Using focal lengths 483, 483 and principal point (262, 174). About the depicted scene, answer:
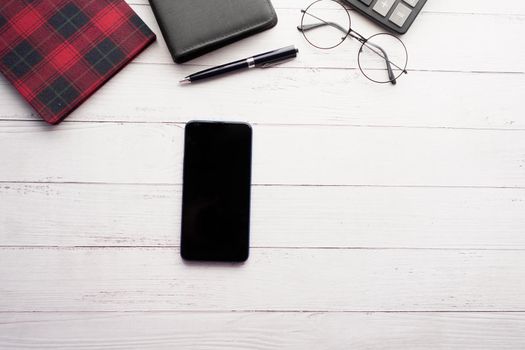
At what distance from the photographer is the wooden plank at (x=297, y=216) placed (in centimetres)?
75

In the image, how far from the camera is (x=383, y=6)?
779mm

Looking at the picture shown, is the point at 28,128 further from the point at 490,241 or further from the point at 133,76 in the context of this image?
the point at 490,241

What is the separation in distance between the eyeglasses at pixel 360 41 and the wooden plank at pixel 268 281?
0.29 metres

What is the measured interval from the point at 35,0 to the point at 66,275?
0.43m

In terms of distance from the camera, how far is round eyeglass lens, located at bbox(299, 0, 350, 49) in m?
0.79

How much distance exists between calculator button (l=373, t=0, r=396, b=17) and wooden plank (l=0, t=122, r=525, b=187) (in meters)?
0.19

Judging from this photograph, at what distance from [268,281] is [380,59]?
40 centimetres

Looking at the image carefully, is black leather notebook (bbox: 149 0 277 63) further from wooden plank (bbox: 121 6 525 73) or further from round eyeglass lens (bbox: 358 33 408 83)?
round eyeglass lens (bbox: 358 33 408 83)

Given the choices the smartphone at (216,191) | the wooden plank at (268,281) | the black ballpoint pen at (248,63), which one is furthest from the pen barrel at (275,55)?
the wooden plank at (268,281)

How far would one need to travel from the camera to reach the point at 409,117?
0.79 metres

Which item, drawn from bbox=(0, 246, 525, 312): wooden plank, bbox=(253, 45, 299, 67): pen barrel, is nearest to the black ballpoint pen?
bbox=(253, 45, 299, 67): pen barrel

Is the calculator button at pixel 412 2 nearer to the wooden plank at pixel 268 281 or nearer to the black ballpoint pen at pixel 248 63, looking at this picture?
the black ballpoint pen at pixel 248 63

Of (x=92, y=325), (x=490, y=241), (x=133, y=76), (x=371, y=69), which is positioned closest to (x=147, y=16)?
(x=133, y=76)

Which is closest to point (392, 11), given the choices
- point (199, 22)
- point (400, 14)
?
point (400, 14)
